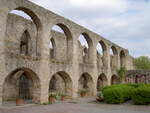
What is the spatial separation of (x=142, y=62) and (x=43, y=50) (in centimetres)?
4392

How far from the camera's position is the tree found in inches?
2092

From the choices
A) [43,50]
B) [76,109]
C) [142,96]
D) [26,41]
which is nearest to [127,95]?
[142,96]

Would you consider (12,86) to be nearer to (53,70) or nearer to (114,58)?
(53,70)

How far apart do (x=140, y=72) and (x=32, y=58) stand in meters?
17.9

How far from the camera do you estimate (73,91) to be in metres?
18.2

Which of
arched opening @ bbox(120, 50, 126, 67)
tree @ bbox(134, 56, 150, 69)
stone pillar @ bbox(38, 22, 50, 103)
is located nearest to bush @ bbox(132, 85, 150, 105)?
stone pillar @ bbox(38, 22, 50, 103)

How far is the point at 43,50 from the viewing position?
15297 mm

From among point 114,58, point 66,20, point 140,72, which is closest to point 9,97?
point 66,20

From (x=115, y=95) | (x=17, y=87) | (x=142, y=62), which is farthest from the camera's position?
(x=142, y=62)

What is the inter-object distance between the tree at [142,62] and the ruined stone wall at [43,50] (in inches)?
1188

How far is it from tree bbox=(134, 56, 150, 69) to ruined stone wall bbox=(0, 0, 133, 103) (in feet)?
99.0

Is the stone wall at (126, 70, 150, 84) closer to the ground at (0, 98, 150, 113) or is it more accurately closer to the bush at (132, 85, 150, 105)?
the bush at (132, 85, 150, 105)

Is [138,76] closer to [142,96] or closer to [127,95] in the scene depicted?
[127,95]

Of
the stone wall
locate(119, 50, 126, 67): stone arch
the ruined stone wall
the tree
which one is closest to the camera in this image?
the ruined stone wall
